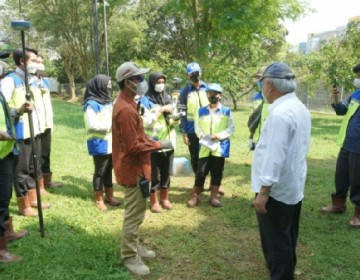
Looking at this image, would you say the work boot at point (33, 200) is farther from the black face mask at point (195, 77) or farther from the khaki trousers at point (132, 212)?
the black face mask at point (195, 77)

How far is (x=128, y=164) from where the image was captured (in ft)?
11.2

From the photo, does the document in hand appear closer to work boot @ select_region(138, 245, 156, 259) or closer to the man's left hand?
work boot @ select_region(138, 245, 156, 259)

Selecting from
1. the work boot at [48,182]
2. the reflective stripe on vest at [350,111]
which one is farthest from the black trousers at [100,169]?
the reflective stripe on vest at [350,111]

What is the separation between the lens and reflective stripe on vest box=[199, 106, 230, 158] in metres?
5.26

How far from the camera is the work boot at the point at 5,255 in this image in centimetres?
368

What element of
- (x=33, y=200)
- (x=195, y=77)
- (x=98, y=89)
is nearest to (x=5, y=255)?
(x=33, y=200)

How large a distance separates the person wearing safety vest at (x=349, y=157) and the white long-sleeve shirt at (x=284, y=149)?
2.08 meters

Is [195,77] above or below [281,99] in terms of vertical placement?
above

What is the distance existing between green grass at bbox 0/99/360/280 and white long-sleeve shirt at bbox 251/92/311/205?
121 cm

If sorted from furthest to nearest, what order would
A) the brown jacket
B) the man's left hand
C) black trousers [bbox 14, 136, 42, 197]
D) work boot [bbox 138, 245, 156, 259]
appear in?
black trousers [bbox 14, 136, 42, 197]
work boot [bbox 138, 245, 156, 259]
the brown jacket
the man's left hand

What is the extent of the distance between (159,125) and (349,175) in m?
2.65

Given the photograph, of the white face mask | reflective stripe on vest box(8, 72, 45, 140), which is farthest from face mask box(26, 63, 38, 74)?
the white face mask

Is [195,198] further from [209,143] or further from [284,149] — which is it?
[284,149]

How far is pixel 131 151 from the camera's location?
10.8 feet
